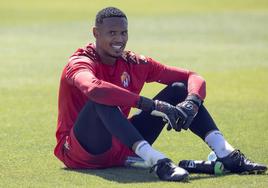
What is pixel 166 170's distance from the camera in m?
8.71

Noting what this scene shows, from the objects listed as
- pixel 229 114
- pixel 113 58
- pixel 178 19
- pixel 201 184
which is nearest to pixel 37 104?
pixel 229 114

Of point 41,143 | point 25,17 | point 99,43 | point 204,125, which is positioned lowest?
point 25,17

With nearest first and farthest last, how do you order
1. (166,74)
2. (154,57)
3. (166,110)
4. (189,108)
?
(166,110)
(189,108)
(166,74)
(154,57)

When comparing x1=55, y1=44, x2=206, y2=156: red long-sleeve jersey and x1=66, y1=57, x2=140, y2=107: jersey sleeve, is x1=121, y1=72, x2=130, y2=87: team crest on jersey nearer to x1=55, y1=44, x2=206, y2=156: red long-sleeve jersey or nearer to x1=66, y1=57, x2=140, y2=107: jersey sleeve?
x1=55, y1=44, x2=206, y2=156: red long-sleeve jersey

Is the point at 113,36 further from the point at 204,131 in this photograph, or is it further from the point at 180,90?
the point at 204,131

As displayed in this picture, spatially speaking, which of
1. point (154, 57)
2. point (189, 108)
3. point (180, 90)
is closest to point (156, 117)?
point (180, 90)

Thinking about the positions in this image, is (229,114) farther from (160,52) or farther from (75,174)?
(160,52)

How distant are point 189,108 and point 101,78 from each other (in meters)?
1.02

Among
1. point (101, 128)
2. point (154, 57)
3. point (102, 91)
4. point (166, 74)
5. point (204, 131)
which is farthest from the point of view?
point (154, 57)

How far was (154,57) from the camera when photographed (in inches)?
902

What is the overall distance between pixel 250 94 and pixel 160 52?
7.61 m

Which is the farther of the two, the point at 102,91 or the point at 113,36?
the point at 113,36

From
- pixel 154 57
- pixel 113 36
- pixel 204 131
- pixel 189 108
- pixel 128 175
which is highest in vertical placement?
pixel 113 36

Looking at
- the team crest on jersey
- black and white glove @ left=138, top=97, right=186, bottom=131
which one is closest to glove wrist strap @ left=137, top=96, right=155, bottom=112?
black and white glove @ left=138, top=97, right=186, bottom=131
